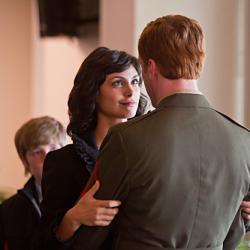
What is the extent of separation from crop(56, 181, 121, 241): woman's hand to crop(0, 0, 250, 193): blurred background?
1.43 m

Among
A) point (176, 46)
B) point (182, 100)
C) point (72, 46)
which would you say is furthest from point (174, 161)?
point (72, 46)

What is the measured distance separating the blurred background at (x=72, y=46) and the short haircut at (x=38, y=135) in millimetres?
561

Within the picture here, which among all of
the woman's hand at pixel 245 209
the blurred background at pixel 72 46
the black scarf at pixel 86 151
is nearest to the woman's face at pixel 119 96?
the black scarf at pixel 86 151

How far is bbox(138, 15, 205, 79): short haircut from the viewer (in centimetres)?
136

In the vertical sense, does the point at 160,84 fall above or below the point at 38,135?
above

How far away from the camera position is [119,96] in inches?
68.2

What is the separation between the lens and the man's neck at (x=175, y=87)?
4.57 feet

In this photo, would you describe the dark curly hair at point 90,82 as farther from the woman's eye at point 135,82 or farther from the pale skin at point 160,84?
the pale skin at point 160,84

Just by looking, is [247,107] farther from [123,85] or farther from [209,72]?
[123,85]

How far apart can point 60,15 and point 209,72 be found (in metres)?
1.75

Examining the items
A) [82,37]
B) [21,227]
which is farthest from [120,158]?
[82,37]

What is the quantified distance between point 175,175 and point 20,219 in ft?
3.44

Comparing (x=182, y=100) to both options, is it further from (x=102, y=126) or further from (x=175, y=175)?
(x=102, y=126)

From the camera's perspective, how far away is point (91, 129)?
5.90 feet
